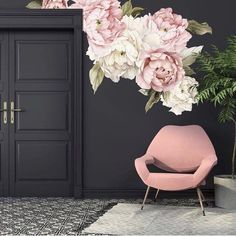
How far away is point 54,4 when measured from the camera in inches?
231

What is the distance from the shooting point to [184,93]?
5742 millimetres

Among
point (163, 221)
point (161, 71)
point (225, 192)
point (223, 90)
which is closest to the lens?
point (163, 221)

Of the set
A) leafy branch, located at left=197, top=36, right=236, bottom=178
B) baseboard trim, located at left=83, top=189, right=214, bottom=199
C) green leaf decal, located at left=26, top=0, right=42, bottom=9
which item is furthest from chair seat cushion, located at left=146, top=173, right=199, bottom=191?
green leaf decal, located at left=26, top=0, right=42, bottom=9

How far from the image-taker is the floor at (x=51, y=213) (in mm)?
4246

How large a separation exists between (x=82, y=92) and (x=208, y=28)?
1520mm

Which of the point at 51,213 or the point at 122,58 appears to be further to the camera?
the point at 122,58

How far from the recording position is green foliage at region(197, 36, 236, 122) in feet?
16.6

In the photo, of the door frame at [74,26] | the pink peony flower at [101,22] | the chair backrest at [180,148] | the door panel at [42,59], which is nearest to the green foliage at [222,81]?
the chair backrest at [180,148]

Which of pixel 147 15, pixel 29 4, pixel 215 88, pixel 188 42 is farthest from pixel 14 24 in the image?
pixel 215 88

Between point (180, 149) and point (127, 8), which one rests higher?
point (127, 8)

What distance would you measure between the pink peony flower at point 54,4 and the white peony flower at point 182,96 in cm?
145

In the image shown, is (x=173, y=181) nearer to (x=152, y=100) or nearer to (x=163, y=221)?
(x=163, y=221)

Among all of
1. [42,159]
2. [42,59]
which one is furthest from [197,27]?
[42,159]

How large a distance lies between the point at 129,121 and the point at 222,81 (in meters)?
1.23
